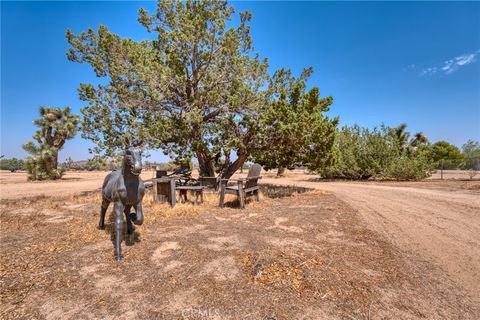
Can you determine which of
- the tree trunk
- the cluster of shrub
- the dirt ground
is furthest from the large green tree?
the cluster of shrub

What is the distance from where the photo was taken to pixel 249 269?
364 cm

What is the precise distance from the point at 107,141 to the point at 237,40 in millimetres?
8225

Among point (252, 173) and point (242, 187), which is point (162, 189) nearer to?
point (242, 187)

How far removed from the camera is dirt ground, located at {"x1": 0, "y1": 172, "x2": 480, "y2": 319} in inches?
107

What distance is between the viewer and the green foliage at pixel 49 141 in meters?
24.5


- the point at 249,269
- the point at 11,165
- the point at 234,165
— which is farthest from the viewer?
the point at 11,165

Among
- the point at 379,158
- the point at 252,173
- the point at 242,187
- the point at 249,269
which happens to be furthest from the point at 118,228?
the point at 379,158

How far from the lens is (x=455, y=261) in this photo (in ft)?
12.7

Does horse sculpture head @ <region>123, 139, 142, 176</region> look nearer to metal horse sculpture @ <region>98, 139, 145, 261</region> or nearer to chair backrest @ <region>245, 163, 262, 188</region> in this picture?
metal horse sculpture @ <region>98, 139, 145, 261</region>

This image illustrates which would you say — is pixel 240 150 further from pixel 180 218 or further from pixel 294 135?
pixel 180 218

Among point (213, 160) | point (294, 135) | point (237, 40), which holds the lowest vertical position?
point (213, 160)

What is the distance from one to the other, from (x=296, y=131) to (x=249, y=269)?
7.49 m

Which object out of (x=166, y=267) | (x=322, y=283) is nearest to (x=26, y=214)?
(x=166, y=267)

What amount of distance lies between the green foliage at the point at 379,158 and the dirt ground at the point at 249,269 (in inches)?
580
